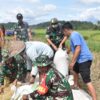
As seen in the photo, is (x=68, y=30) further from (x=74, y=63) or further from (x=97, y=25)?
(x=97, y=25)

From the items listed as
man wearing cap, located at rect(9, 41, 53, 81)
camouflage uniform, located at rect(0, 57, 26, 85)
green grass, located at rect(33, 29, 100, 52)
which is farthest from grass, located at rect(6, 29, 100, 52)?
man wearing cap, located at rect(9, 41, 53, 81)

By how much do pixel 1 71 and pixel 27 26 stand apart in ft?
11.2

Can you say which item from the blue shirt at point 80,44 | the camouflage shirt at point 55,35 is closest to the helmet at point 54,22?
the camouflage shirt at point 55,35

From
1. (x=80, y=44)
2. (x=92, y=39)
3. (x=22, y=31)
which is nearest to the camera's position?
(x=80, y=44)

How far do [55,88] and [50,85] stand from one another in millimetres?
92

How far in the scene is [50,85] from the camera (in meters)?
6.14

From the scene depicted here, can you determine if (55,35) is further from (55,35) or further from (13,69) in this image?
(13,69)

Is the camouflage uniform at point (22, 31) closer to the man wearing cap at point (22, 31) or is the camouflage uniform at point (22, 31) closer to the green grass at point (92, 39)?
the man wearing cap at point (22, 31)

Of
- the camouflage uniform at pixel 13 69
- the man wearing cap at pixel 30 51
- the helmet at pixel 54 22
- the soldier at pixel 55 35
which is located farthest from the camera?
the soldier at pixel 55 35

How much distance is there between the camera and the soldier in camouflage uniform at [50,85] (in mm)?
6121

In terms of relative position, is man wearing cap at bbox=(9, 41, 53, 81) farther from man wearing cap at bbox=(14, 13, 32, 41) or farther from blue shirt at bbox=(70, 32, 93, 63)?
man wearing cap at bbox=(14, 13, 32, 41)

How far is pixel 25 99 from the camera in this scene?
6551 mm

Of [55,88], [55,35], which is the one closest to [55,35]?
[55,35]

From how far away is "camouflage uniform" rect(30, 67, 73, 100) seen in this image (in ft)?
20.1
